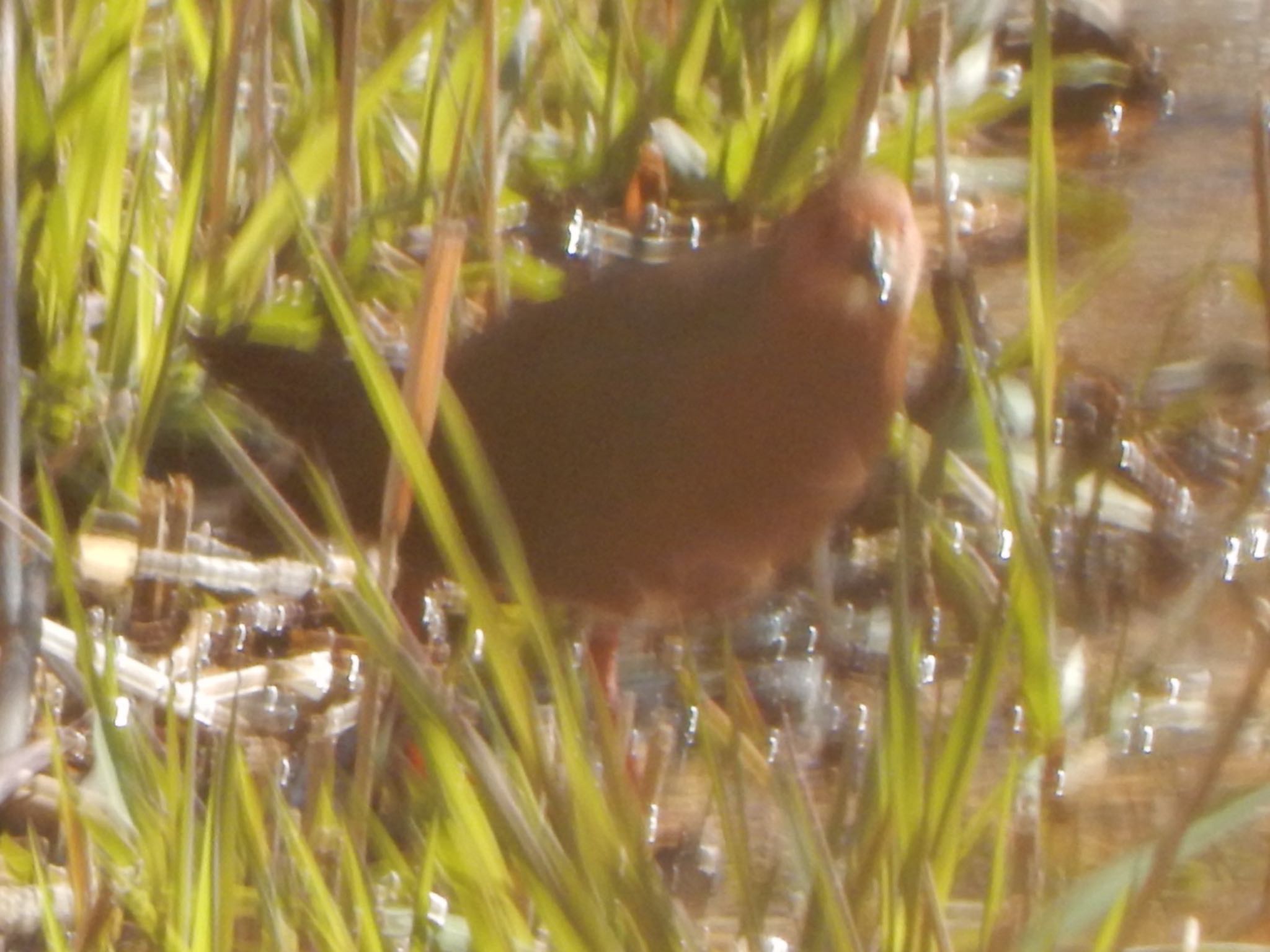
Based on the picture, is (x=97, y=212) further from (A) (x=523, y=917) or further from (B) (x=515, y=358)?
(A) (x=523, y=917)

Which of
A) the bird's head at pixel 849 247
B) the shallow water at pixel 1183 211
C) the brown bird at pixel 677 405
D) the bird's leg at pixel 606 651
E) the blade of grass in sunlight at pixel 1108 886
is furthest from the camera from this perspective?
the shallow water at pixel 1183 211

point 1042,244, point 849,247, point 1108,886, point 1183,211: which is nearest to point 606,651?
point 849,247

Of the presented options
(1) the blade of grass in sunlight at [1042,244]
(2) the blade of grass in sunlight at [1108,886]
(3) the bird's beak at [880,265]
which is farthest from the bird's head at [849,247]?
(2) the blade of grass in sunlight at [1108,886]

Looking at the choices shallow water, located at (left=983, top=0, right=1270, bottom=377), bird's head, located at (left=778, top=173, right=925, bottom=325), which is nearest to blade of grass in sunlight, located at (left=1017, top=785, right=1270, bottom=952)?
shallow water, located at (left=983, top=0, right=1270, bottom=377)

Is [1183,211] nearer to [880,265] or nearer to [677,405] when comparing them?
[880,265]

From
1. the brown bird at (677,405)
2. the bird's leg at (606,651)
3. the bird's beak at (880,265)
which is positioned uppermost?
the bird's beak at (880,265)

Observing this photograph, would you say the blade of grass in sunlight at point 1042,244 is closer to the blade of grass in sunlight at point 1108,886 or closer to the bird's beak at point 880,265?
the blade of grass in sunlight at point 1108,886

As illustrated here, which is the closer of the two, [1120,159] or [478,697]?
[478,697]

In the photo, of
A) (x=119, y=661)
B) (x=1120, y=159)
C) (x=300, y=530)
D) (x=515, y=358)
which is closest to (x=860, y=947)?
(x=300, y=530)
